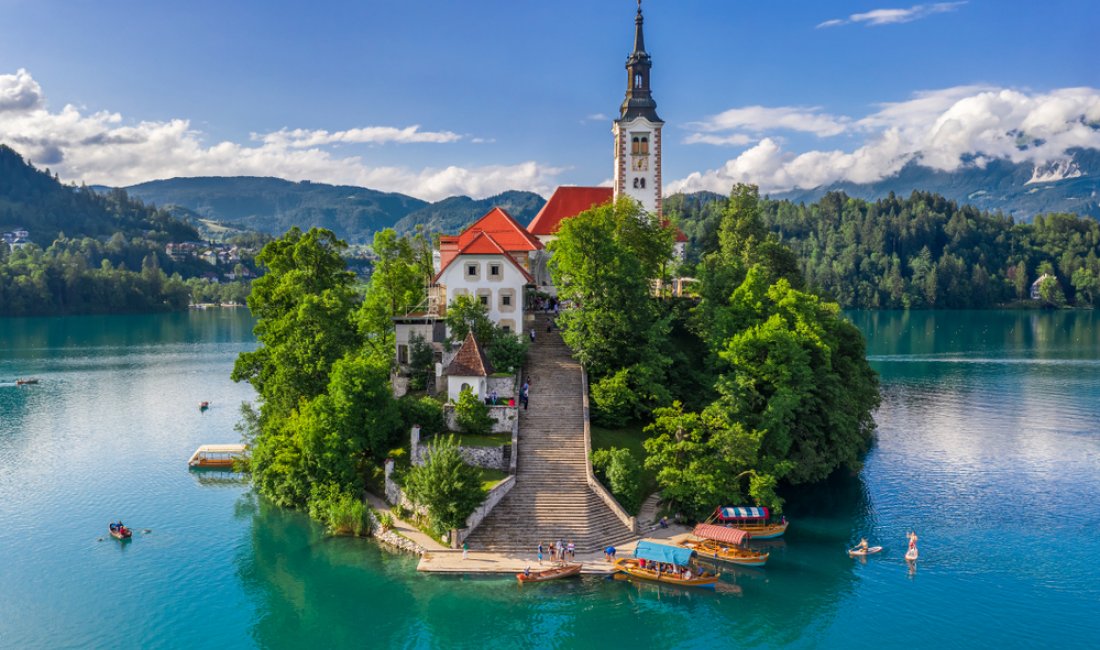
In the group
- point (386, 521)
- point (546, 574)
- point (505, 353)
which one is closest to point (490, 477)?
point (386, 521)

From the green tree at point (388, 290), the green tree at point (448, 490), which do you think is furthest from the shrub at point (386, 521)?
the green tree at point (388, 290)

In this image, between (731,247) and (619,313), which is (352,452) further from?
(731,247)

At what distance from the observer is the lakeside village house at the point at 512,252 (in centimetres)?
5738

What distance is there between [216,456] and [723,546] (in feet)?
135

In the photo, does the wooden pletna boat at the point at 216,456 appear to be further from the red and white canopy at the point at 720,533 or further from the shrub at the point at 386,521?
the red and white canopy at the point at 720,533

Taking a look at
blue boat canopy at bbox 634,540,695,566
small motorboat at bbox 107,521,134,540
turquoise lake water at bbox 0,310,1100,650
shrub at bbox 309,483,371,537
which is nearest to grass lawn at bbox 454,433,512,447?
shrub at bbox 309,483,371,537

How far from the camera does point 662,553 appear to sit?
40375 mm

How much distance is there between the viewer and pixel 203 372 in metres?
110

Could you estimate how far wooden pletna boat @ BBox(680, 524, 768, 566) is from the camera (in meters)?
42.6

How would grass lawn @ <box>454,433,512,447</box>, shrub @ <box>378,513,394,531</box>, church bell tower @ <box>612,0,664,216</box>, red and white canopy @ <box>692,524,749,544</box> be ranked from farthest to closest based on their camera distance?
1. church bell tower @ <box>612,0,664,216</box>
2. grass lawn @ <box>454,433,512,447</box>
3. shrub @ <box>378,513,394,531</box>
4. red and white canopy @ <box>692,524,749,544</box>

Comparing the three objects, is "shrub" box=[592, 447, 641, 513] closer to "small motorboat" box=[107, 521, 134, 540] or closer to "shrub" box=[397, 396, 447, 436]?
"shrub" box=[397, 396, 447, 436]

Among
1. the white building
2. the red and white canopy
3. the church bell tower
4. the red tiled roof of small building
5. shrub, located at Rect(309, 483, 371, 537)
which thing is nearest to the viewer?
the red and white canopy

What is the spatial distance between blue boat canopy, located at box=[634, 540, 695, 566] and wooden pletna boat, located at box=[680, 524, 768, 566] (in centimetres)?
167

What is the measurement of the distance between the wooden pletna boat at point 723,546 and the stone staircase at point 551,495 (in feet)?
11.6
